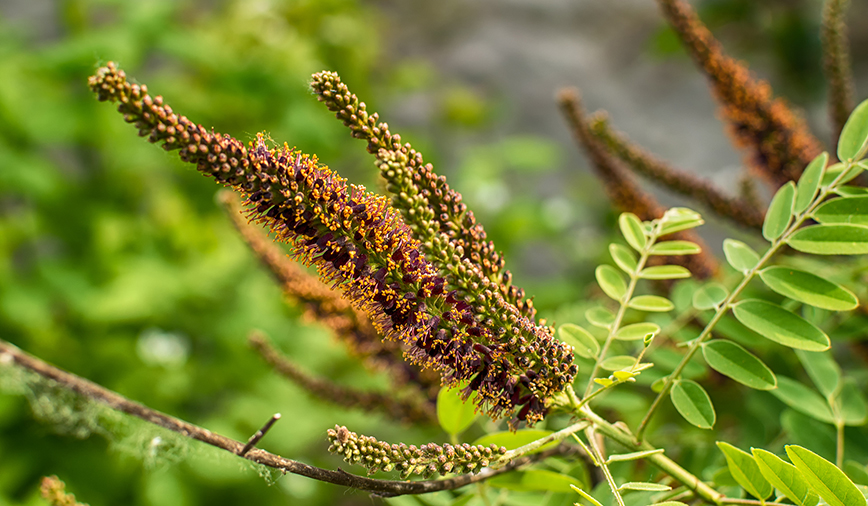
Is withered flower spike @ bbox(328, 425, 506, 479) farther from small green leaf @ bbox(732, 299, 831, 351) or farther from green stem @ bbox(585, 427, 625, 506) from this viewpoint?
small green leaf @ bbox(732, 299, 831, 351)

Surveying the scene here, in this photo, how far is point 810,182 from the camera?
2.17 ft

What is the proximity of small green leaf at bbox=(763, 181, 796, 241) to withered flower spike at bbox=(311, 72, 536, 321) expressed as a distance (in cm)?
33

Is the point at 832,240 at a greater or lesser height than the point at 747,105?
lesser

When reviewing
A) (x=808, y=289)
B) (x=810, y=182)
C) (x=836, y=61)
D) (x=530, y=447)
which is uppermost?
(x=836, y=61)

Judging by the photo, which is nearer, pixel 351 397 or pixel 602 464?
pixel 602 464

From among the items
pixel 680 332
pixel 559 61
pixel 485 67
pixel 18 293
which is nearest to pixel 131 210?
pixel 18 293

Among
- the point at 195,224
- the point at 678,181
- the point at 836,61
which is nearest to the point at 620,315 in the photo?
the point at 678,181

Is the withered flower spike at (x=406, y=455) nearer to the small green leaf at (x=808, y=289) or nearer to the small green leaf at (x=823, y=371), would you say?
the small green leaf at (x=808, y=289)

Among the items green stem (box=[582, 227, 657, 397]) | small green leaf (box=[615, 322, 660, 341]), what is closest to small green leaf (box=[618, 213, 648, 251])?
green stem (box=[582, 227, 657, 397])

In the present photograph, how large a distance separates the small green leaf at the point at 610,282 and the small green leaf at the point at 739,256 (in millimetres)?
122

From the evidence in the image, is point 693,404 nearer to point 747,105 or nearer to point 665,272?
point 665,272

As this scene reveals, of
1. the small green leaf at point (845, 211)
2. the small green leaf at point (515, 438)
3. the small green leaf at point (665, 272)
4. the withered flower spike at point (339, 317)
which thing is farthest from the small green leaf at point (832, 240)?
the withered flower spike at point (339, 317)

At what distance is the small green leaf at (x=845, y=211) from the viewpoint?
60 cm

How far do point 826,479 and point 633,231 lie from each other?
35 centimetres
